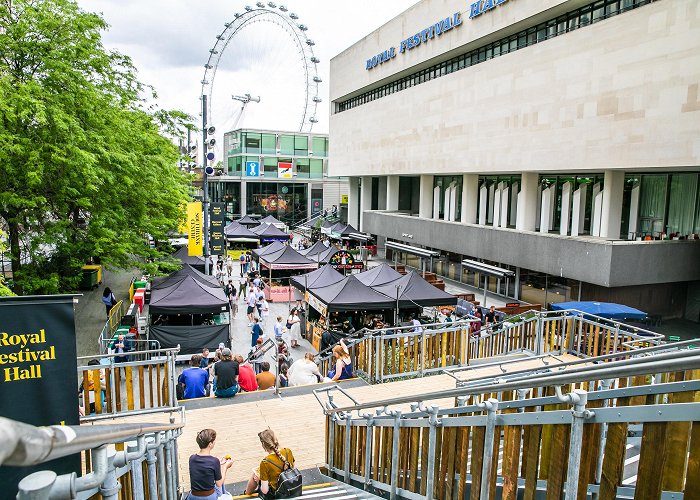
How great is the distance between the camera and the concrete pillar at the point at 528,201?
95.2 feet

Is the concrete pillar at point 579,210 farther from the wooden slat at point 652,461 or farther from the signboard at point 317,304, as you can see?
the wooden slat at point 652,461

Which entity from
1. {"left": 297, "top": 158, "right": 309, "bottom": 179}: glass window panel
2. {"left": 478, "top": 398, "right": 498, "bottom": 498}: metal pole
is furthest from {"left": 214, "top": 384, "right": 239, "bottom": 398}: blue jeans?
{"left": 297, "top": 158, "right": 309, "bottom": 179}: glass window panel

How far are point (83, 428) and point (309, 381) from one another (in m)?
10.2

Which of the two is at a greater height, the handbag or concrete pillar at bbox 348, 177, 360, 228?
concrete pillar at bbox 348, 177, 360, 228

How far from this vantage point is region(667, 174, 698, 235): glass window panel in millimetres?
23109

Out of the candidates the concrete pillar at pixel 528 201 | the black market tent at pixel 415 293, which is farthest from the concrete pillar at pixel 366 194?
the black market tent at pixel 415 293

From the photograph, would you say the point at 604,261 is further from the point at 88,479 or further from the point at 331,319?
the point at 88,479

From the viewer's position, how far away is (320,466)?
8.06m

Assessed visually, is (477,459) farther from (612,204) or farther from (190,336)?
(612,204)

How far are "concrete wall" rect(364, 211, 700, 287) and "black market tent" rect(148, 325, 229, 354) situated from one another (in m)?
15.7

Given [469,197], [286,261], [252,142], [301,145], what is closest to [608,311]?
[286,261]

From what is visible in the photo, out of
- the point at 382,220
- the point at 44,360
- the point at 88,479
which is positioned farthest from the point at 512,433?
the point at 382,220

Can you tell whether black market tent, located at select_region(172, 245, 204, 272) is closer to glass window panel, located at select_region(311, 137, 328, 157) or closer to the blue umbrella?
the blue umbrella

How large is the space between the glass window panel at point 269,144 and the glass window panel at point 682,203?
58.0 meters
